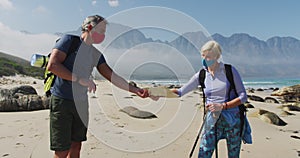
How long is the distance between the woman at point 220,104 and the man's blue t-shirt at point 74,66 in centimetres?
153

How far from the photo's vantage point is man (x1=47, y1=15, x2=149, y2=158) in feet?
9.05

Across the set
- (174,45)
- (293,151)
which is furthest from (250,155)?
(174,45)

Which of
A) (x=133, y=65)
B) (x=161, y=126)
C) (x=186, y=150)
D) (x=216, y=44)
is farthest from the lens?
(x=161, y=126)

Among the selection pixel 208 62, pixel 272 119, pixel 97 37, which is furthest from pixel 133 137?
pixel 272 119

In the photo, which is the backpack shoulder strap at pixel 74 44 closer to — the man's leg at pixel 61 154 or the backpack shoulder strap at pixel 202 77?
the man's leg at pixel 61 154

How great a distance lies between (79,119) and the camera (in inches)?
121

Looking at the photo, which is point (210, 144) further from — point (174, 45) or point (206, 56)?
point (174, 45)

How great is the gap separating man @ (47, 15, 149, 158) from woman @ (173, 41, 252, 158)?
1.47 m

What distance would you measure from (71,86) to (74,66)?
0.80ft

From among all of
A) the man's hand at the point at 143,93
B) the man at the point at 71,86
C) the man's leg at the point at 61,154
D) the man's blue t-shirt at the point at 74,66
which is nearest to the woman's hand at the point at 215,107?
the man's hand at the point at 143,93

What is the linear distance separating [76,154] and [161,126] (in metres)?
4.08

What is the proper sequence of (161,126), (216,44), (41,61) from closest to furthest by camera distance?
(41,61) < (216,44) < (161,126)

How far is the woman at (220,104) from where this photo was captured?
3129 mm

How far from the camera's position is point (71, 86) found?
9.44 ft
